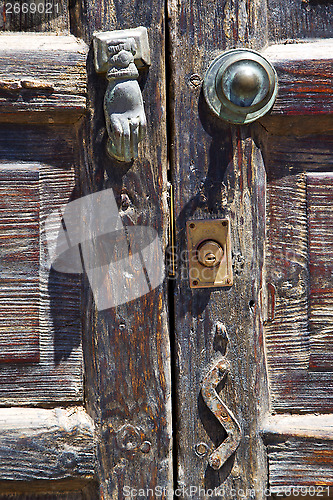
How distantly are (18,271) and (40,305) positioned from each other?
82 millimetres

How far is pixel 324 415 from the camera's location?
103 centimetres

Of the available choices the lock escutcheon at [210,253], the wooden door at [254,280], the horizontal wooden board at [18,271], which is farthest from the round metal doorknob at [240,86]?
the horizontal wooden board at [18,271]

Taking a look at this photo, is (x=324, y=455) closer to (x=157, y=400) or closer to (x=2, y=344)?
(x=157, y=400)

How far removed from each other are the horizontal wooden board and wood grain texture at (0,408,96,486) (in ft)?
0.45

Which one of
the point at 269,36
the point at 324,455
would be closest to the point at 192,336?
the point at 324,455

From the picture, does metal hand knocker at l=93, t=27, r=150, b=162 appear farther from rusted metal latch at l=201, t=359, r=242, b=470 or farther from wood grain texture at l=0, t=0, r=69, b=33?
rusted metal latch at l=201, t=359, r=242, b=470

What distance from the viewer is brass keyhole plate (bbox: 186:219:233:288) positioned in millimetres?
998

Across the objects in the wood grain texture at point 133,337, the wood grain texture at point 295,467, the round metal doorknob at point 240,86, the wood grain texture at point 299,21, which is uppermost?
the wood grain texture at point 299,21

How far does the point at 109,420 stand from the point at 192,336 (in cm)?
24

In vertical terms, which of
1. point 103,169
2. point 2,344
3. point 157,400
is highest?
point 103,169

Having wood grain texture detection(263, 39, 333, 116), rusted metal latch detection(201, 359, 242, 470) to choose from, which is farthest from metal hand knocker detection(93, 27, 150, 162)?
rusted metal latch detection(201, 359, 242, 470)

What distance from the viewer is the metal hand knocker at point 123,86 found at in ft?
3.07

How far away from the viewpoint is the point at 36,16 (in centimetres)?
101

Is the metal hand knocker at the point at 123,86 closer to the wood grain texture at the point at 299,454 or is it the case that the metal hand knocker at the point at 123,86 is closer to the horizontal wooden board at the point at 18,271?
the horizontal wooden board at the point at 18,271
